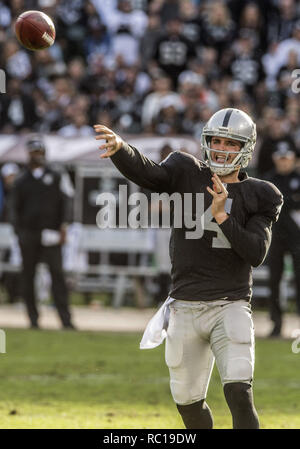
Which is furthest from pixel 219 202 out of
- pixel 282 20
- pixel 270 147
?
pixel 282 20

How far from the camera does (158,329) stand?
18.5 ft

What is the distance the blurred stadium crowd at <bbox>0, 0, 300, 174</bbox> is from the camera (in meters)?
16.4

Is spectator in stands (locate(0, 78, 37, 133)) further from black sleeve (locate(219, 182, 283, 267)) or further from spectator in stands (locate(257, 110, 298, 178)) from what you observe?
black sleeve (locate(219, 182, 283, 267))

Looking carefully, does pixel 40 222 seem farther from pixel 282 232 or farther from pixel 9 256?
pixel 9 256

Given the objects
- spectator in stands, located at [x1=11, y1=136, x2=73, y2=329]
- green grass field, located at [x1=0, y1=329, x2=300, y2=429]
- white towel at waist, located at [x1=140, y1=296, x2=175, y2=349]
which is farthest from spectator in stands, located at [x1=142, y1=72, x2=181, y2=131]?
white towel at waist, located at [x1=140, y1=296, x2=175, y2=349]

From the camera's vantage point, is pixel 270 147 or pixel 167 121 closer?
pixel 270 147

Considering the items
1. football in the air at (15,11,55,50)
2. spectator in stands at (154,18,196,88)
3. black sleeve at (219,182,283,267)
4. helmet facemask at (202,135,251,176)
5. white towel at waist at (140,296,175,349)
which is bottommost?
spectator in stands at (154,18,196,88)

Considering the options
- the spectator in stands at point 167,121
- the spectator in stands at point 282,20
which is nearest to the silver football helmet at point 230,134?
the spectator in stands at point 167,121

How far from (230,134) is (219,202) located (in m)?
0.52

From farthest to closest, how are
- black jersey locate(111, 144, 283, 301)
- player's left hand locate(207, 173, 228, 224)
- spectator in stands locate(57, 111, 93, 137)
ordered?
spectator in stands locate(57, 111, 93, 137) → black jersey locate(111, 144, 283, 301) → player's left hand locate(207, 173, 228, 224)

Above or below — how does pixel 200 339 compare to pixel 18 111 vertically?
above

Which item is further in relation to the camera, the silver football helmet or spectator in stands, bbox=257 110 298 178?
spectator in stands, bbox=257 110 298 178

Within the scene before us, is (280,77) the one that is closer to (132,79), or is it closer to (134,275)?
(132,79)

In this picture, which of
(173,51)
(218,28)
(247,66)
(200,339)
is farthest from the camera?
(218,28)
